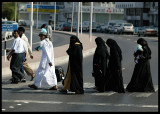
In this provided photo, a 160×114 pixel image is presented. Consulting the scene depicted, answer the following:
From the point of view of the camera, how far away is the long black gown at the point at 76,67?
1334 centimetres

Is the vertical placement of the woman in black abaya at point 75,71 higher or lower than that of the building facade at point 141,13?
lower

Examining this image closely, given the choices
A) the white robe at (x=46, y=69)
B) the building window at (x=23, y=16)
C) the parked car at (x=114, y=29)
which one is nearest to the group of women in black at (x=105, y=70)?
the white robe at (x=46, y=69)

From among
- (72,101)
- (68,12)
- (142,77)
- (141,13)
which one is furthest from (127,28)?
(68,12)

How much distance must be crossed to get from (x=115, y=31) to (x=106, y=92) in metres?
60.2

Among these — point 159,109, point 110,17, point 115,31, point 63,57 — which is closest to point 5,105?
point 159,109

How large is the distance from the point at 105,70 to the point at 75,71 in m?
0.93

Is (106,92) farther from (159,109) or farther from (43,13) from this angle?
(43,13)

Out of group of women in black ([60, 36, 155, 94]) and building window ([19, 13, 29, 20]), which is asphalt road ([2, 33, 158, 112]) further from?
building window ([19, 13, 29, 20])

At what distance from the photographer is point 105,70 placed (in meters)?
14.0

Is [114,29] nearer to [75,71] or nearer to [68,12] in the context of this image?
[68,12]

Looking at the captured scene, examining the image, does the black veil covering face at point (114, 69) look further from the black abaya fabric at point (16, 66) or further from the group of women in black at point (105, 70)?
the black abaya fabric at point (16, 66)

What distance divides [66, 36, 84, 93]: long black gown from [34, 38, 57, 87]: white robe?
2.04 ft

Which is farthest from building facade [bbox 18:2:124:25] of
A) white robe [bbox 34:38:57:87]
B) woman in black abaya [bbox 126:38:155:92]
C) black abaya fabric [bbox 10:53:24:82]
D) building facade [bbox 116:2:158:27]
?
white robe [bbox 34:38:57:87]

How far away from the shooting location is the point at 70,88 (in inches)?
525
